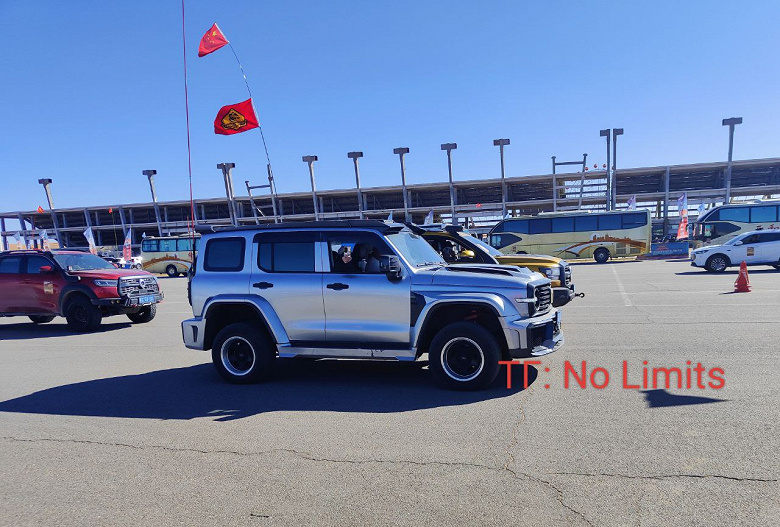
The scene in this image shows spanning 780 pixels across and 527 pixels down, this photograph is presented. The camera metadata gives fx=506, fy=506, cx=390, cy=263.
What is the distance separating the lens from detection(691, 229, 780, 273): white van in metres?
19.9

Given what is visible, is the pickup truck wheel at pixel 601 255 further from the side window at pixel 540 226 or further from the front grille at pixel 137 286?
the front grille at pixel 137 286

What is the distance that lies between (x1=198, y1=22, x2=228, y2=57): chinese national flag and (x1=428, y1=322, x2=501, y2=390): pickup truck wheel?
37.2 feet

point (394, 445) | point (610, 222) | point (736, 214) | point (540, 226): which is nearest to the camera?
point (394, 445)

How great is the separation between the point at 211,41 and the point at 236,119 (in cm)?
211

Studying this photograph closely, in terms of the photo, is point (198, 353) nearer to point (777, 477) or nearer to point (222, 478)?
point (222, 478)

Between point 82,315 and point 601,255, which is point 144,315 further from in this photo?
point 601,255

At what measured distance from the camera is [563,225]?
33156 millimetres

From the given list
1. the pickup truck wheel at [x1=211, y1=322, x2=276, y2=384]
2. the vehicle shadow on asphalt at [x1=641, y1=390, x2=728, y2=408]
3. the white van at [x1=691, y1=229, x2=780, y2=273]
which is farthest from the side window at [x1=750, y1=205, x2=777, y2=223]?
the pickup truck wheel at [x1=211, y1=322, x2=276, y2=384]

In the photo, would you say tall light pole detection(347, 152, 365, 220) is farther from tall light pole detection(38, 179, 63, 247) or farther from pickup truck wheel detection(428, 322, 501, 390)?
pickup truck wheel detection(428, 322, 501, 390)

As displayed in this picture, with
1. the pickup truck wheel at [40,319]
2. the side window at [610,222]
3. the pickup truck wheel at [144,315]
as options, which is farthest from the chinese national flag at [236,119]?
the side window at [610,222]

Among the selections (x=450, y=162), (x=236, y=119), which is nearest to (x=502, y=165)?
(x=450, y=162)

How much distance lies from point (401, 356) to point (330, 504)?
2.60 metres

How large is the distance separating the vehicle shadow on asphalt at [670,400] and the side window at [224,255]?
5.00 metres

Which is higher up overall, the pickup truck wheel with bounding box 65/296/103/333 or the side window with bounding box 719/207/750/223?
the side window with bounding box 719/207/750/223
